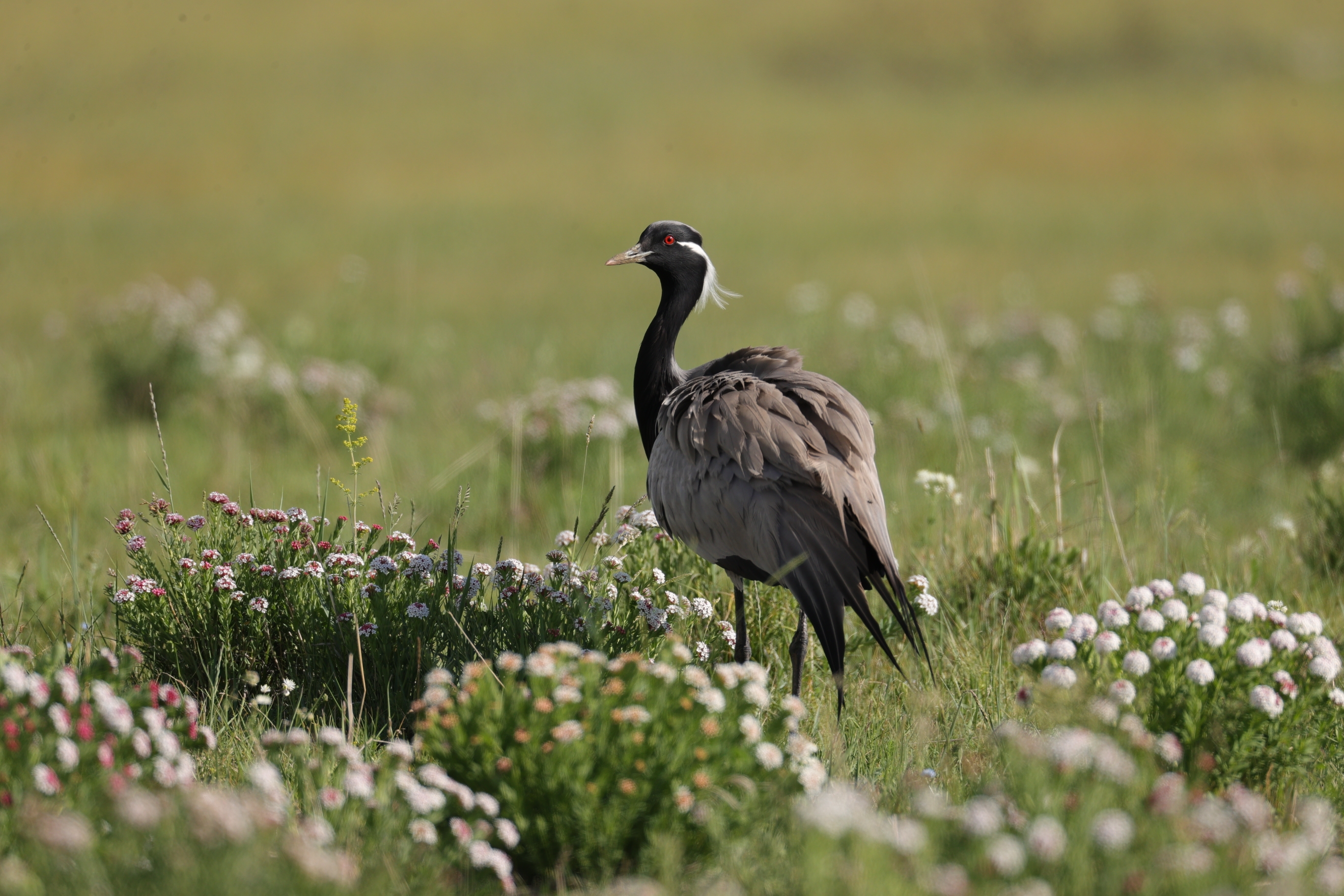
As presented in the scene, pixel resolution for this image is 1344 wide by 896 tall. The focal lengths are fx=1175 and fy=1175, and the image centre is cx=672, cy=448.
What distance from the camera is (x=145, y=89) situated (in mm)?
31484

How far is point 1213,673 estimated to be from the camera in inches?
121

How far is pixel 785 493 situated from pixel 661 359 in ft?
4.45

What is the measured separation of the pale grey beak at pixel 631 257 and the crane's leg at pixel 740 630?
4.90ft

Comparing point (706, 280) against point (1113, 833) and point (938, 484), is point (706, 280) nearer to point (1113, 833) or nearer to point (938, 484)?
point (938, 484)

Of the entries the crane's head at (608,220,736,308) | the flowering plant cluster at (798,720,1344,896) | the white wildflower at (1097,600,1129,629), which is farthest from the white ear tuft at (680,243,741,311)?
the flowering plant cluster at (798,720,1344,896)

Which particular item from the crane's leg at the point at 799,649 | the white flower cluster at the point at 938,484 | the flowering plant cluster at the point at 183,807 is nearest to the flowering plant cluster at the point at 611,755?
the flowering plant cluster at the point at 183,807

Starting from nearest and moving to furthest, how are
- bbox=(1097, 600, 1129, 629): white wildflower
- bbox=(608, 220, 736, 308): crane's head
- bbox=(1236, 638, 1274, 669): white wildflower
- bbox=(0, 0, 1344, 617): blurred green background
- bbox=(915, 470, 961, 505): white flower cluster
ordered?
bbox=(1236, 638, 1274, 669): white wildflower
bbox=(1097, 600, 1129, 629): white wildflower
bbox=(915, 470, 961, 505): white flower cluster
bbox=(608, 220, 736, 308): crane's head
bbox=(0, 0, 1344, 617): blurred green background

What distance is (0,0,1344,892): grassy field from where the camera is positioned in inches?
254

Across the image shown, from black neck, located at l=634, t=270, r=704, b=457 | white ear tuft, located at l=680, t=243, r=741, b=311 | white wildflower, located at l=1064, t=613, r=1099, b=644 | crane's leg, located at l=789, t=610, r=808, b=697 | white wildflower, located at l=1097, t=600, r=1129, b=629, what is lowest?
crane's leg, located at l=789, t=610, r=808, b=697

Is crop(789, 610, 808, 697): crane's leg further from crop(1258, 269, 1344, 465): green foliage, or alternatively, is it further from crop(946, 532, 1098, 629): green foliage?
crop(1258, 269, 1344, 465): green foliage

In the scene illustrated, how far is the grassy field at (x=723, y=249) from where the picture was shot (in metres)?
6.46

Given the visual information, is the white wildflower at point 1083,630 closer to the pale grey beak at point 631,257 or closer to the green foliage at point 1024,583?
the green foliage at point 1024,583

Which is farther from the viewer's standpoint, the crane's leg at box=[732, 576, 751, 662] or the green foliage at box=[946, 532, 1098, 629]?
the green foliage at box=[946, 532, 1098, 629]

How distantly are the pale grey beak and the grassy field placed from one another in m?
1.14
